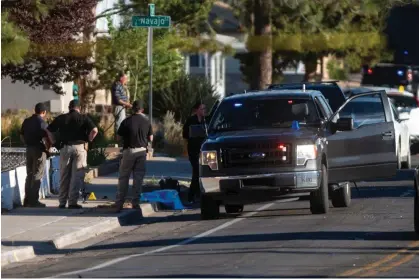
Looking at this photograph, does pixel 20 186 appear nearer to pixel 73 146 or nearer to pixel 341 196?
pixel 73 146

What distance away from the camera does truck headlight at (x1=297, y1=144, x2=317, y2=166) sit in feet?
60.3

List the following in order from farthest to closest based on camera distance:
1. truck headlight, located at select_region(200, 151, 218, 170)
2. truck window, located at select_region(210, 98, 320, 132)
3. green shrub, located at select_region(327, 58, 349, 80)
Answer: green shrub, located at select_region(327, 58, 349, 80) → truck window, located at select_region(210, 98, 320, 132) → truck headlight, located at select_region(200, 151, 218, 170)

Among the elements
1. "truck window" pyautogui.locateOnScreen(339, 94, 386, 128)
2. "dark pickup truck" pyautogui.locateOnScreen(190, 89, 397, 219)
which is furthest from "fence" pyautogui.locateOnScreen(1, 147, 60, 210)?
"truck window" pyautogui.locateOnScreen(339, 94, 386, 128)

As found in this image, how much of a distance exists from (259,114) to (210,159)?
1417 millimetres

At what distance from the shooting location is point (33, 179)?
67.6ft

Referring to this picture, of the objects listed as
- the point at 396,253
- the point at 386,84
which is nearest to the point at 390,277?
the point at 396,253

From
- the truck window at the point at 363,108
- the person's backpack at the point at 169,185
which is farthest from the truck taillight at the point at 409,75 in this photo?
the person's backpack at the point at 169,185

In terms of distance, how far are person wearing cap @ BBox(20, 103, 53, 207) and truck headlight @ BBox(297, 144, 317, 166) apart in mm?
4615

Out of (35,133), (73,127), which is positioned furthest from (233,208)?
(35,133)

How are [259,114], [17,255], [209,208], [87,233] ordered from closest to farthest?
[17,255] → [87,233] → [209,208] → [259,114]

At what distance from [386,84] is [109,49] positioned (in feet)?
74.2

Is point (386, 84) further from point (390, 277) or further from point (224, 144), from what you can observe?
point (390, 277)

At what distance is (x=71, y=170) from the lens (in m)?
20.5

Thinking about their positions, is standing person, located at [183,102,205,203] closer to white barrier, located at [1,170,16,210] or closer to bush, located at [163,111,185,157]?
white barrier, located at [1,170,16,210]
